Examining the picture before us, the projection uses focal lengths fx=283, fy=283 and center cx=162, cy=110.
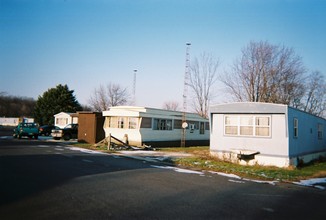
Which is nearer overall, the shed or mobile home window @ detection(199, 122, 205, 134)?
the shed

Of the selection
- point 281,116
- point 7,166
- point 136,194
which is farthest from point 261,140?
point 7,166

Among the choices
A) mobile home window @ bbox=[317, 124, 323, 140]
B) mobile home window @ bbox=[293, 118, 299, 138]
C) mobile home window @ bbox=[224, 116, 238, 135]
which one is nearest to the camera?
mobile home window @ bbox=[293, 118, 299, 138]

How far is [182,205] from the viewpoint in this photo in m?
6.57

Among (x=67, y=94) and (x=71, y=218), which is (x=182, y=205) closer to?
(x=71, y=218)

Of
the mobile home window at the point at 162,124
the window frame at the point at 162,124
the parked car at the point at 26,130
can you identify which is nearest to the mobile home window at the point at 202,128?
the window frame at the point at 162,124

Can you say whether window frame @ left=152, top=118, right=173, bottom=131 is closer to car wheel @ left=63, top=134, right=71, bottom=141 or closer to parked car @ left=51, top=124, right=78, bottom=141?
parked car @ left=51, top=124, right=78, bottom=141

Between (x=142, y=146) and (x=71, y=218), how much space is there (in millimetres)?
18011

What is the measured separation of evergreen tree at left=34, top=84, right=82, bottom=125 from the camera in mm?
55062

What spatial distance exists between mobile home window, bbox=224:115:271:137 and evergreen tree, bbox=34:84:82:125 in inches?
1770

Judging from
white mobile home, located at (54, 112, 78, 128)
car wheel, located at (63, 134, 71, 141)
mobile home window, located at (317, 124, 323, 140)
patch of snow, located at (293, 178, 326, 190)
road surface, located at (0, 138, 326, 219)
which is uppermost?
white mobile home, located at (54, 112, 78, 128)

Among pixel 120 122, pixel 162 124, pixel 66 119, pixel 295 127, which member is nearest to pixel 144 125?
pixel 120 122

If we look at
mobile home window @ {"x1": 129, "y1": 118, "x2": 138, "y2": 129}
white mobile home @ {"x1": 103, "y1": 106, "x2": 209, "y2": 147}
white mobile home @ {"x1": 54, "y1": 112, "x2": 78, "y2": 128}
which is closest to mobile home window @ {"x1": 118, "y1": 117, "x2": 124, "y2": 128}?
white mobile home @ {"x1": 103, "y1": 106, "x2": 209, "y2": 147}

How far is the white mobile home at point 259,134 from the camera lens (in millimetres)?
14914

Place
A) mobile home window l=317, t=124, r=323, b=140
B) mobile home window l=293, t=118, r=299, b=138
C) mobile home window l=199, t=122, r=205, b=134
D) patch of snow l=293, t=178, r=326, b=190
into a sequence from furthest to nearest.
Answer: mobile home window l=199, t=122, r=205, b=134 → mobile home window l=317, t=124, r=323, b=140 → mobile home window l=293, t=118, r=299, b=138 → patch of snow l=293, t=178, r=326, b=190
